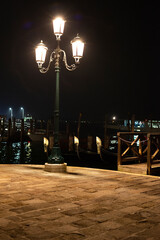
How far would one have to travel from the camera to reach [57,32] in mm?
8570

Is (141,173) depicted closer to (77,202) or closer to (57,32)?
(77,202)

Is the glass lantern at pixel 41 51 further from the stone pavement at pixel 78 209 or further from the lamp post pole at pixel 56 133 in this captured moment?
the stone pavement at pixel 78 209

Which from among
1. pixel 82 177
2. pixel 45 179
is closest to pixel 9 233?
pixel 45 179

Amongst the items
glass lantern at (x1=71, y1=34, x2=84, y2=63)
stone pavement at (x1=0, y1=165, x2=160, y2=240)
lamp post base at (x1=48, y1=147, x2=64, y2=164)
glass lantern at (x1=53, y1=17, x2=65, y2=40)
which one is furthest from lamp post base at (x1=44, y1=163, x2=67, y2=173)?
glass lantern at (x1=53, y1=17, x2=65, y2=40)

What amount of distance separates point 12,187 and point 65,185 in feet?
3.57

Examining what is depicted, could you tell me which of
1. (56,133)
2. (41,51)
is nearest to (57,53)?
(41,51)

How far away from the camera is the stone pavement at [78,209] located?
3.52 metres

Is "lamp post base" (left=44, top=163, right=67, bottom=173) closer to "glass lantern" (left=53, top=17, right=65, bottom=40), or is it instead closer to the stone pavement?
the stone pavement

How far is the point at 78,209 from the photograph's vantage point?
4.51 metres

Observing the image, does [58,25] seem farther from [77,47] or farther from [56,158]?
[56,158]

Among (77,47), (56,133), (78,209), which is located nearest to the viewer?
(78,209)

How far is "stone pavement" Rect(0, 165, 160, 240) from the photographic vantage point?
352cm

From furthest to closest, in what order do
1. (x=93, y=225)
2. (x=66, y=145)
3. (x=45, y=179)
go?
(x=66, y=145) < (x=45, y=179) < (x=93, y=225)

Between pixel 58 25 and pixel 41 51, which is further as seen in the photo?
pixel 41 51
